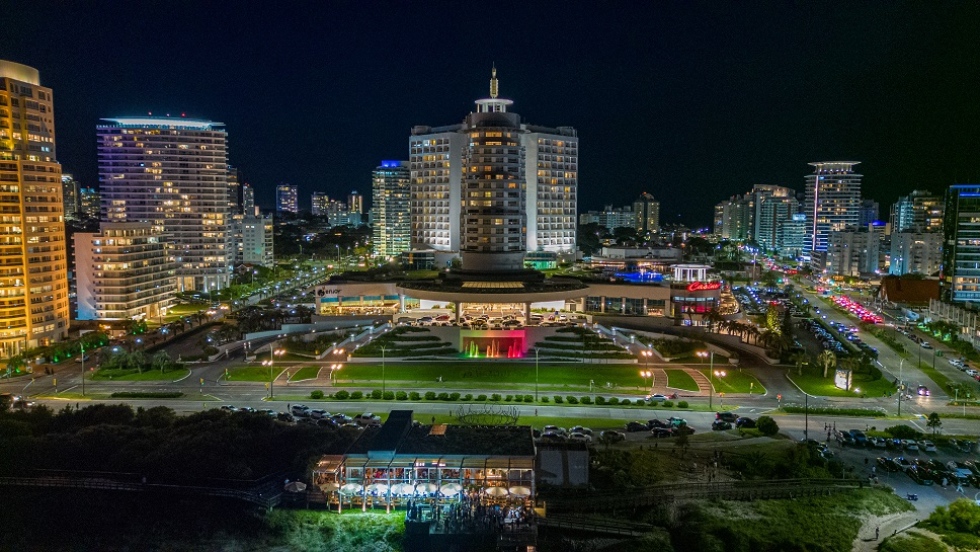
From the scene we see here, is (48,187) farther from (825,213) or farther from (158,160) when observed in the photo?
(825,213)

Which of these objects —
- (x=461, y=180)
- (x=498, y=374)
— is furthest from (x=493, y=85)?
(x=498, y=374)

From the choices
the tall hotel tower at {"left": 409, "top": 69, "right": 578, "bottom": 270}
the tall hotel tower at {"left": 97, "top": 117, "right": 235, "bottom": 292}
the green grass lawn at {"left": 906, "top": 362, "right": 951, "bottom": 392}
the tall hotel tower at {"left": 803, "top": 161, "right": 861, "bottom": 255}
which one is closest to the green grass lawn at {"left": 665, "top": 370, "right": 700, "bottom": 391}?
the green grass lawn at {"left": 906, "top": 362, "right": 951, "bottom": 392}

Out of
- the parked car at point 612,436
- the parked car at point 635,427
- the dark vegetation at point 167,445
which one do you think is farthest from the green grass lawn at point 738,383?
the dark vegetation at point 167,445

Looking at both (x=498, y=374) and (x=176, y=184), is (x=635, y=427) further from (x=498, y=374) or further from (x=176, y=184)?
(x=176, y=184)

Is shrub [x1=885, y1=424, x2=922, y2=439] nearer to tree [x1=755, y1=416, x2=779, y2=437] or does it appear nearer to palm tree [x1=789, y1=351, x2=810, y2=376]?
tree [x1=755, y1=416, x2=779, y2=437]

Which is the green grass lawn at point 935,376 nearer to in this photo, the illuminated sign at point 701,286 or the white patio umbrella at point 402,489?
the illuminated sign at point 701,286

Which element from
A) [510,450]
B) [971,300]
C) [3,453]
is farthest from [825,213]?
[3,453]

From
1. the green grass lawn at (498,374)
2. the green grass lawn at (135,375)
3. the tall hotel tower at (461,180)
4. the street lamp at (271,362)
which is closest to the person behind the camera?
the street lamp at (271,362)
